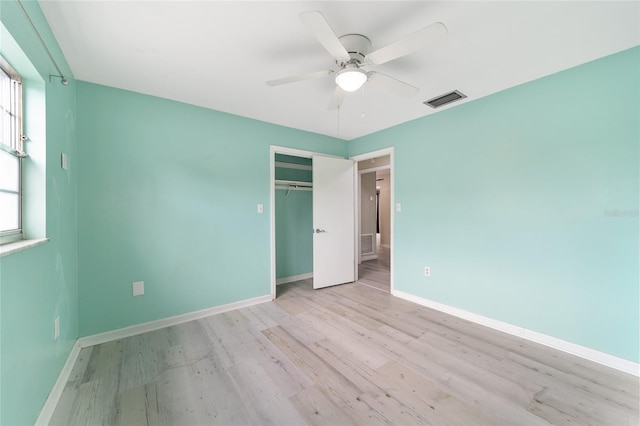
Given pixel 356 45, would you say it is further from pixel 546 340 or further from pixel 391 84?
pixel 546 340

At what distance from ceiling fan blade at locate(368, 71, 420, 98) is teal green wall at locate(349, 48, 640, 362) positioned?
4.18 feet

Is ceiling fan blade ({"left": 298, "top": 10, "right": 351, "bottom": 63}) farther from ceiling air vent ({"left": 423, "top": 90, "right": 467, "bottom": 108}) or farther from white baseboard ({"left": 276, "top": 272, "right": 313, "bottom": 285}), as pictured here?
white baseboard ({"left": 276, "top": 272, "right": 313, "bottom": 285})

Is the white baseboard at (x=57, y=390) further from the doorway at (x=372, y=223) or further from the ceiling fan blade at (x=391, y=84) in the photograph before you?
the doorway at (x=372, y=223)

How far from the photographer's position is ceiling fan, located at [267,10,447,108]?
1.27m

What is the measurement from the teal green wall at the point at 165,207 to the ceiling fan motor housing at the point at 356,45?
1.87 m

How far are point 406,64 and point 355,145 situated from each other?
219 cm

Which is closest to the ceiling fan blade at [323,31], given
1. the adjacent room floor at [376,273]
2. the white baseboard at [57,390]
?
the white baseboard at [57,390]

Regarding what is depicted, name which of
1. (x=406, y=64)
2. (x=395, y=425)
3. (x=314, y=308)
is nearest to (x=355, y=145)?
(x=406, y=64)

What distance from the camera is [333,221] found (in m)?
3.98

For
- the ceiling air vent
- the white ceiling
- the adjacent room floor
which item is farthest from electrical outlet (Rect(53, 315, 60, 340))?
the ceiling air vent

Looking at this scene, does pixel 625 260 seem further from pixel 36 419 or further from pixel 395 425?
pixel 36 419

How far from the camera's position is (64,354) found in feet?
5.93

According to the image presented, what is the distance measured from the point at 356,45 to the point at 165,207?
2406 millimetres

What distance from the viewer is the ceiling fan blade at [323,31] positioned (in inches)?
47.2
